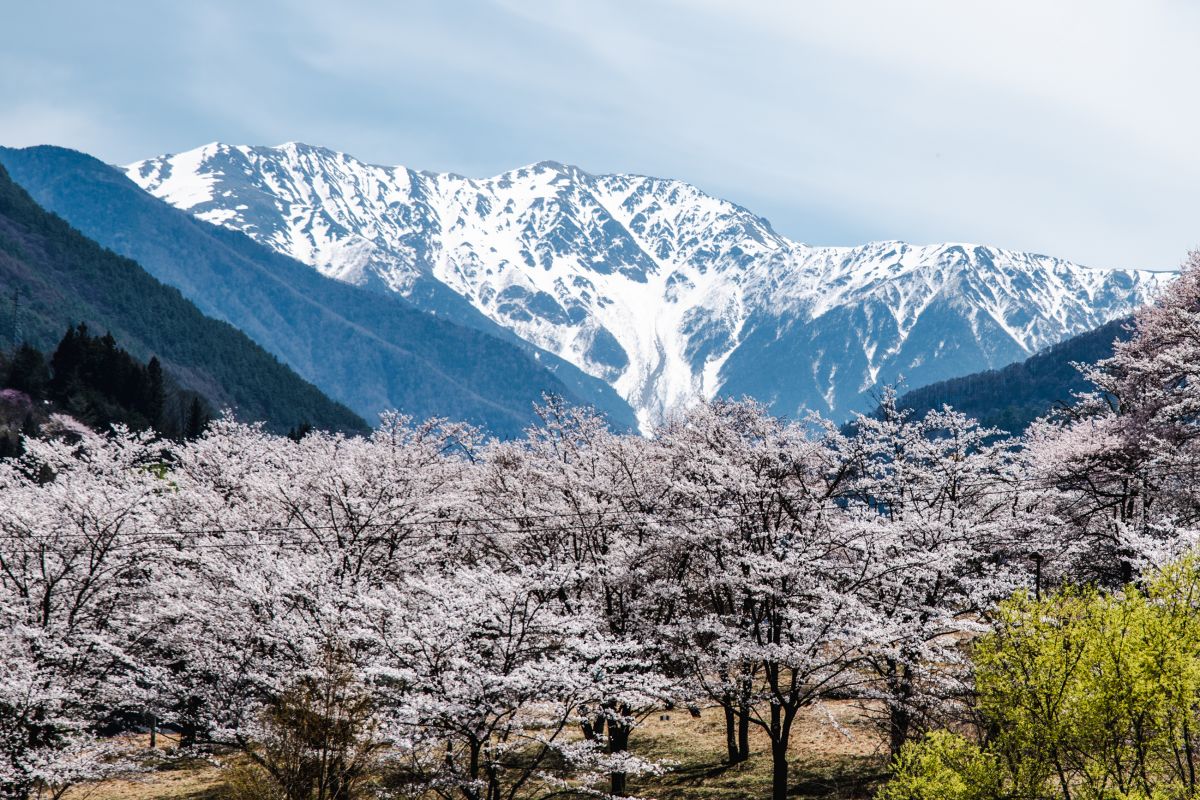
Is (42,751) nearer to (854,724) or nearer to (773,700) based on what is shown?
(773,700)

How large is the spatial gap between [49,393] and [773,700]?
9297 centimetres

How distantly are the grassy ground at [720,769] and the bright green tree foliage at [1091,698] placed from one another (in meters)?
6.81

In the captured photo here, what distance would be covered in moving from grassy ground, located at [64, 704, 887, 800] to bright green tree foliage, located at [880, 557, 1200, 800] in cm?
681

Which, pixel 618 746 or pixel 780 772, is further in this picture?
pixel 618 746

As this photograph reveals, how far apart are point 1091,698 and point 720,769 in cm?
1534

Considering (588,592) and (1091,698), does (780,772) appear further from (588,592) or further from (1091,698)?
(1091,698)

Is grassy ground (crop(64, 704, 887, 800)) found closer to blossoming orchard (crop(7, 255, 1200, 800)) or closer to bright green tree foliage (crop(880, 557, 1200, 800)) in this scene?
blossoming orchard (crop(7, 255, 1200, 800))

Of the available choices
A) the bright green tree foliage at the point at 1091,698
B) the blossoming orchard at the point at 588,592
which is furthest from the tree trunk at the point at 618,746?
the bright green tree foliage at the point at 1091,698

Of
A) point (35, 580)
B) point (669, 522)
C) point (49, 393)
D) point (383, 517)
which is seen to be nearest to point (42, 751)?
point (35, 580)

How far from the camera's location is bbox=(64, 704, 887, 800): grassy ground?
24.9 m

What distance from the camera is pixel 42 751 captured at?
23219 millimetres

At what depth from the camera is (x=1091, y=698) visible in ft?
46.9

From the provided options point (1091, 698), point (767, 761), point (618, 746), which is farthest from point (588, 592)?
point (1091, 698)

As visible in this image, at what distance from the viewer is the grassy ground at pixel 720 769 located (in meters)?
24.9
